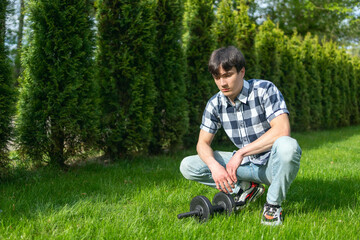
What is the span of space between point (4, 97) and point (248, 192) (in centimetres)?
328

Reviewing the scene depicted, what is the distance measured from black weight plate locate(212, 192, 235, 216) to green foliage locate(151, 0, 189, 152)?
346 cm

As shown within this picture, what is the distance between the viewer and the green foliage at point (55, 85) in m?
4.38

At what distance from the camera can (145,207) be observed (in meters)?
2.93

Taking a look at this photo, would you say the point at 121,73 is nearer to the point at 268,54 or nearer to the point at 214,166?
the point at 214,166

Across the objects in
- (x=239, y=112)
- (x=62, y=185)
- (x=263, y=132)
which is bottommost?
(x=62, y=185)

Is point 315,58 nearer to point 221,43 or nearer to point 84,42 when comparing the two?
point 221,43

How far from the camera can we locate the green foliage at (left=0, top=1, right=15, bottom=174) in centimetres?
391

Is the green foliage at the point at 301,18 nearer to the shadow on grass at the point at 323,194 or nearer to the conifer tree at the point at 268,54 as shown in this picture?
the conifer tree at the point at 268,54

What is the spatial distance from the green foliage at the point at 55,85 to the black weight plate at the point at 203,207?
8.65 ft

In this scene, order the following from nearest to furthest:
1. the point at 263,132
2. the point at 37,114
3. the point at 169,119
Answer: the point at 263,132, the point at 37,114, the point at 169,119

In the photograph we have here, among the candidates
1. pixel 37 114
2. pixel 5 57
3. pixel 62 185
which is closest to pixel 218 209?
pixel 62 185

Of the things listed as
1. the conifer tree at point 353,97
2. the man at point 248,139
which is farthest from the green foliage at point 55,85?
the conifer tree at point 353,97

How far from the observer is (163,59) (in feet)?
20.7

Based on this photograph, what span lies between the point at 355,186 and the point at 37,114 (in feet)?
14.5
